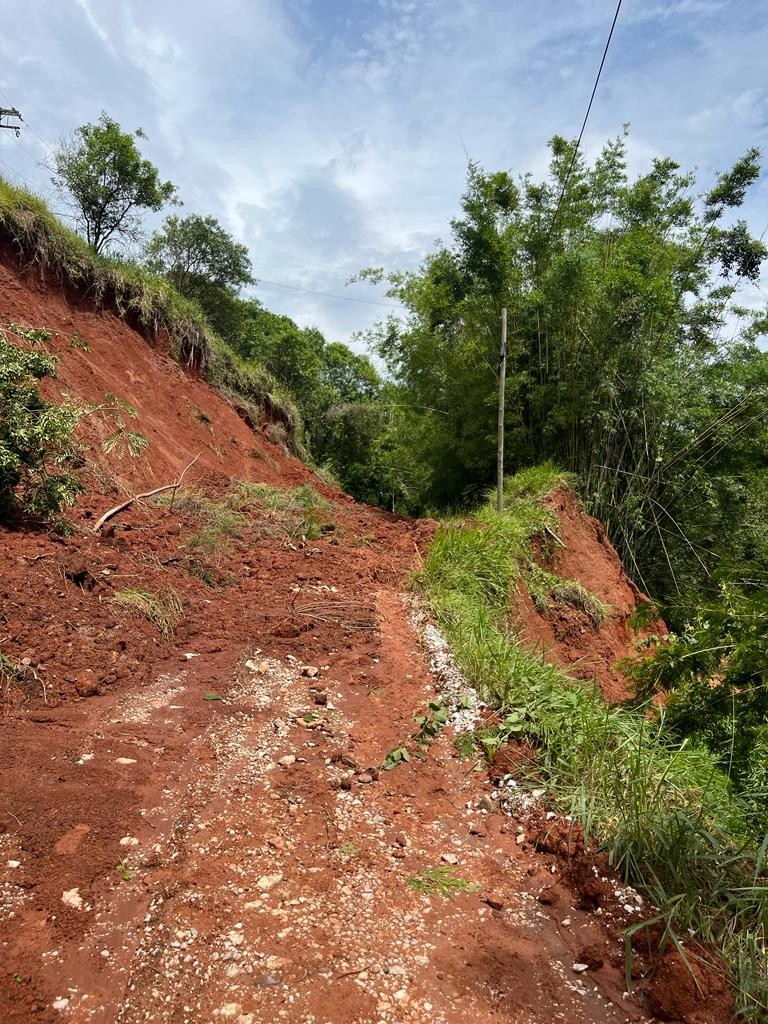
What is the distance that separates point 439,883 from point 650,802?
97 centimetres

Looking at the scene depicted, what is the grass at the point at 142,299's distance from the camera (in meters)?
9.23

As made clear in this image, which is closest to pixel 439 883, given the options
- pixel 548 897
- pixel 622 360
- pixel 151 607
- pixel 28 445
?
pixel 548 897

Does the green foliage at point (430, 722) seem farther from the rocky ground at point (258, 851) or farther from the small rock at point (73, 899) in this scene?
the small rock at point (73, 899)

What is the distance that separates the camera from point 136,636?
4.07 m

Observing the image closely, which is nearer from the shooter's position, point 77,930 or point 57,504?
point 77,930

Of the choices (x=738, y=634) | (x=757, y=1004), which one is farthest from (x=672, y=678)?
(x=757, y=1004)

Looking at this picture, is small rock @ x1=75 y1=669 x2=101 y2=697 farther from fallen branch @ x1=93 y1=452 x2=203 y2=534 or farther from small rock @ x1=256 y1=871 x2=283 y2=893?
fallen branch @ x1=93 y1=452 x2=203 y2=534

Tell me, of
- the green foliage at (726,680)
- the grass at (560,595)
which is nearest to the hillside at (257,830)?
the green foliage at (726,680)

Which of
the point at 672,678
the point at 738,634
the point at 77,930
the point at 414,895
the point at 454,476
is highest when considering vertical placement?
the point at 454,476

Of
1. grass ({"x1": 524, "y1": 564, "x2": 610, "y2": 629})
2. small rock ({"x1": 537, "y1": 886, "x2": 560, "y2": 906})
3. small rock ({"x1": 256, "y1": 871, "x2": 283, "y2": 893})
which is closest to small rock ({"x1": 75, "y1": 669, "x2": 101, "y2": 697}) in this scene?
small rock ({"x1": 256, "y1": 871, "x2": 283, "y2": 893})

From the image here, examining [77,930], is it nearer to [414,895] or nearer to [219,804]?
[219,804]

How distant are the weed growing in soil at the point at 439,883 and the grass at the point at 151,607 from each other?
2.55 metres

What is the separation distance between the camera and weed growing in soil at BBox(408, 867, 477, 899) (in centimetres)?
236

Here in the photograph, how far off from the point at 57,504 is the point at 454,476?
8952 mm
